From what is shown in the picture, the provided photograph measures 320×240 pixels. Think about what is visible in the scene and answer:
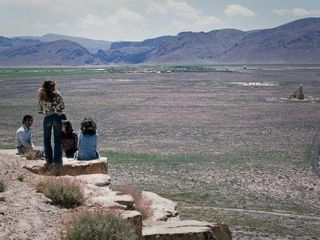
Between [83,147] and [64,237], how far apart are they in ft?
15.3

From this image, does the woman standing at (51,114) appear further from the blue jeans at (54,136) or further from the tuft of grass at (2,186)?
the tuft of grass at (2,186)

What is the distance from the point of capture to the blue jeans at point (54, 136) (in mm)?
10016

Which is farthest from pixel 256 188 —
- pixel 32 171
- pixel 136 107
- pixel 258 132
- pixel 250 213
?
pixel 136 107

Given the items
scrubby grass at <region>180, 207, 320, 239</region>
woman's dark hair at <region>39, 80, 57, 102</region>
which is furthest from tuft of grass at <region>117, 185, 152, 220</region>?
scrubby grass at <region>180, 207, 320, 239</region>

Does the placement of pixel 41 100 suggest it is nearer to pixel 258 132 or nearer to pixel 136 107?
pixel 258 132

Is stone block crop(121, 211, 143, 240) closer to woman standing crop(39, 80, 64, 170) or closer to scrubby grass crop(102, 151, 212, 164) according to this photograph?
woman standing crop(39, 80, 64, 170)

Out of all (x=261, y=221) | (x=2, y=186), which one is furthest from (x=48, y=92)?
(x=261, y=221)

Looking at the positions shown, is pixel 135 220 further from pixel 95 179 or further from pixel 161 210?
pixel 161 210

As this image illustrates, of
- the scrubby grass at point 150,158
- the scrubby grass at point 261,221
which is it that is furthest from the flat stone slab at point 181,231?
the scrubby grass at point 150,158

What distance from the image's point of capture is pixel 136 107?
46125mm

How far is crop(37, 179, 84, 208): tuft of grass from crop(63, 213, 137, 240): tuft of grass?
1.22 metres

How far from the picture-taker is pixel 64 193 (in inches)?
314

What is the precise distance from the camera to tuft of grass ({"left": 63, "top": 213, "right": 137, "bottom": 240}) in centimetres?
636

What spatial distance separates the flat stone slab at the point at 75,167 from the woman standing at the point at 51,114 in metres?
0.19
